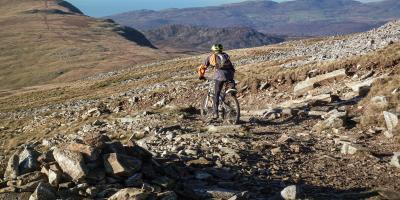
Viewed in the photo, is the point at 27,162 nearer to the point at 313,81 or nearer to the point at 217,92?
the point at 217,92

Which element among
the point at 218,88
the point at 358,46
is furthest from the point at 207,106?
the point at 358,46

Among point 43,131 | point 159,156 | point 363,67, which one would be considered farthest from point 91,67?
point 159,156

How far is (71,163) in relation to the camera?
423 inches

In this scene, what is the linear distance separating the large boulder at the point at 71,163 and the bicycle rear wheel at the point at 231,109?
935 centimetres

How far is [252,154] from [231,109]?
5236 mm

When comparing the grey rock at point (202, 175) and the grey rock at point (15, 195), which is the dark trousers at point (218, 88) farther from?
the grey rock at point (15, 195)

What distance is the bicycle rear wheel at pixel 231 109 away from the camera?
1956 cm

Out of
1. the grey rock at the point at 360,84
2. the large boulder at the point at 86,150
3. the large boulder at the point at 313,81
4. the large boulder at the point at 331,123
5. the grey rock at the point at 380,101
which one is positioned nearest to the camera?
the large boulder at the point at 86,150

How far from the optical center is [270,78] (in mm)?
31078

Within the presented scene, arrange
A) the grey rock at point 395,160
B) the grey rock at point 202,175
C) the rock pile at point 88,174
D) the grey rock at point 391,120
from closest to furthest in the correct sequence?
1. the rock pile at point 88,174
2. the grey rock at point 202,175
3. the grey rock at point 395,160
4. the grey rock at point 391,120

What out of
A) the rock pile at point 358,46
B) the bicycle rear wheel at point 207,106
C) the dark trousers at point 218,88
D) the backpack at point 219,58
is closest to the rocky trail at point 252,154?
the bicycle rear wheel at point 207,106

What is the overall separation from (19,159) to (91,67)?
14797cm

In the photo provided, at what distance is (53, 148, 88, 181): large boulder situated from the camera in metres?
10.5

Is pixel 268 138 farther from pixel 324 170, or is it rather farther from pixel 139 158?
pixel 139 158
